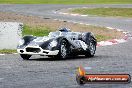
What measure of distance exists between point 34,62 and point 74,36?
8.33 feet

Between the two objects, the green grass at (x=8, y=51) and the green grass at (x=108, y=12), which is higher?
the green grass at (x=8, y=51)

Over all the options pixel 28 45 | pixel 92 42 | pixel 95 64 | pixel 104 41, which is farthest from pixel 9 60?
pixel 104 41

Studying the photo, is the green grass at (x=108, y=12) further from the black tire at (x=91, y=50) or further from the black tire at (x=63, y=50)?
the black tire at (x=63, y=50)

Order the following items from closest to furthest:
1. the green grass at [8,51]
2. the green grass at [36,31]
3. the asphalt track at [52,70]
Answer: the asphalt track at [52,70] → the green grass at [8,51] → the green grass at [36,31]

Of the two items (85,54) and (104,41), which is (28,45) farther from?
(104,41)

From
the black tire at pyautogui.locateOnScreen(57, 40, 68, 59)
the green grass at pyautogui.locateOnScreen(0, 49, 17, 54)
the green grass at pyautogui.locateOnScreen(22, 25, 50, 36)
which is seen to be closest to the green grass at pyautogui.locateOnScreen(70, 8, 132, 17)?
the green grass at pyautogui.locateOnScreen(22, 25, 50, 36)

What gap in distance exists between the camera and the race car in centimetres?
1524

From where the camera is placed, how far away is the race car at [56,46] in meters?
15.2

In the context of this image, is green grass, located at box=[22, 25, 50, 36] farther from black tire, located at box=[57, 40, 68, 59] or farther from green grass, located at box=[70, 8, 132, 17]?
green grass, located at box=[70, 8, 132, 17]

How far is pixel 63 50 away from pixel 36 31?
37.3 feet

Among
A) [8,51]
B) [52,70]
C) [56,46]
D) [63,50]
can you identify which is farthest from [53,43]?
[52,70]

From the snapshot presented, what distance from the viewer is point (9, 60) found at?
1489 cm

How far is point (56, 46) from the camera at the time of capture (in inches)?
609

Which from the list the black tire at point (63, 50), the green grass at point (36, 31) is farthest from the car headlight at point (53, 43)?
the green grass at point (36, 31)
